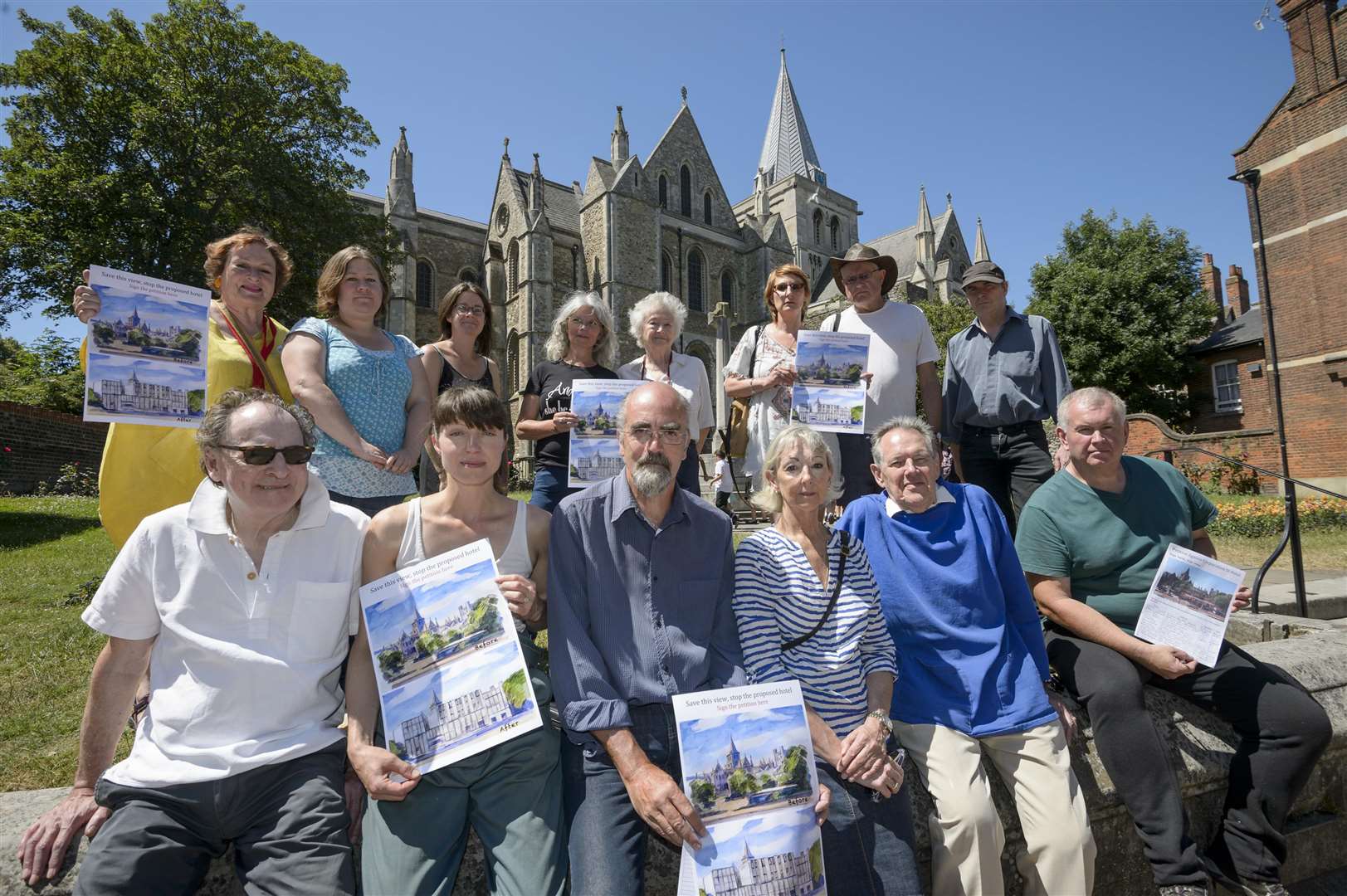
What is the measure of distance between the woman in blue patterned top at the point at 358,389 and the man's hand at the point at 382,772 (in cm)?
162

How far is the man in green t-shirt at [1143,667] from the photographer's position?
8.89 ft

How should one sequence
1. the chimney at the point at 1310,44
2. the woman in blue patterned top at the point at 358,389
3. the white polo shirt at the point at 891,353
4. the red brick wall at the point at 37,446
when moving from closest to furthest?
1. the woman in blue patterned top at the point at 358,389
2. the white polo shirt at the point at 891,353
3. the red brick wall at the point at 37,446
4. the chimney at the point at 1310,44

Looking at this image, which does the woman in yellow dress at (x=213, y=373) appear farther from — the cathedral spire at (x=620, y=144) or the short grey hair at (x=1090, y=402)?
the cathedral spire at (x=620, y=144)

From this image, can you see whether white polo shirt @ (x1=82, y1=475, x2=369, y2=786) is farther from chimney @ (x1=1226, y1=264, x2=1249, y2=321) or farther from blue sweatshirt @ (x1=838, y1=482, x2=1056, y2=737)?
chimney @ (x1=1226, y1=264, x2=1249, y2=321)

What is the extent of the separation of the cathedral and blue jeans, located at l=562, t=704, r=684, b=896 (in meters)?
25.4

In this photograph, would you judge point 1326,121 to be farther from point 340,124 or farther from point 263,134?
point 263,134

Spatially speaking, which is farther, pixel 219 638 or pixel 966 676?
pixel 966 676

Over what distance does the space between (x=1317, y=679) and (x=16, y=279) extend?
2371 cm

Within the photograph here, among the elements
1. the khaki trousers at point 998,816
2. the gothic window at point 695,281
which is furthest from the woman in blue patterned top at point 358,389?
the gothic window at point 695,281

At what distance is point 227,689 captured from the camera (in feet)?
7.11

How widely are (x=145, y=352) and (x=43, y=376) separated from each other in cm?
3071

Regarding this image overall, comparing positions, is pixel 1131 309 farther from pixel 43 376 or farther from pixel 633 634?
pixel 43 376

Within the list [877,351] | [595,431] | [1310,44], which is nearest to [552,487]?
[595,431]

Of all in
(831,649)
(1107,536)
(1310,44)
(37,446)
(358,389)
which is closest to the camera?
(831,649)
